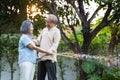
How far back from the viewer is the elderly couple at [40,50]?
6.50 m

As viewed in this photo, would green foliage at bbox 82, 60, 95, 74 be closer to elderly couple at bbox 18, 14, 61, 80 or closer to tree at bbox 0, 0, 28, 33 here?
tree at bbox 0, 0, 28, 33

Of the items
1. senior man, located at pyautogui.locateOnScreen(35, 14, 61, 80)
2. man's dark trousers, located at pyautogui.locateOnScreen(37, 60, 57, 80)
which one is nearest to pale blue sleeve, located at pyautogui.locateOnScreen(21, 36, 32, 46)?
senior man, located at pyautogui.locateOnScreen(35, 14, 61, 80)

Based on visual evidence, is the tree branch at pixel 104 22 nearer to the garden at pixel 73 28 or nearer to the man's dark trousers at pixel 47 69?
the garden at pixel 73 28

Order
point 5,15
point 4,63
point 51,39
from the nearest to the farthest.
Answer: point 51,39, point 5,15, point 4,63

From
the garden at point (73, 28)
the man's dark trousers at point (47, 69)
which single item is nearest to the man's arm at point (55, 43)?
the man's dark trousers at point (47, 69)

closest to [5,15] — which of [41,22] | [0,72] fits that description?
[41,22]

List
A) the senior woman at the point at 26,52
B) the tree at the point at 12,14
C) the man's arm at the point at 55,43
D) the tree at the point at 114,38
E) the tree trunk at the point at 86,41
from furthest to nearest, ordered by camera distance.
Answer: the tree at the point at 114,38, the tree trunk at the point at 86,41, the tree at the point at 12,14, the man's arm at the point at 55,43, the senior woman at the point at 26,52

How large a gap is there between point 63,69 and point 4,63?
1.63 meters

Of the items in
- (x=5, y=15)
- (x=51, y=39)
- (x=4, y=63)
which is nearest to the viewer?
(x=51, y=39)

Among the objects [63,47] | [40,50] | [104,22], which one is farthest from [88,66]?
[40,50]

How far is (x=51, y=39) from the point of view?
22.3 ft

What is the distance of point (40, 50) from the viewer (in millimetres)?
6539

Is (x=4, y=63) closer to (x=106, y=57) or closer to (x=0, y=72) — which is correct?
(x=0, y=72)

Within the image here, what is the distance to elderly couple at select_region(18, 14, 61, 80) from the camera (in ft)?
21.3
